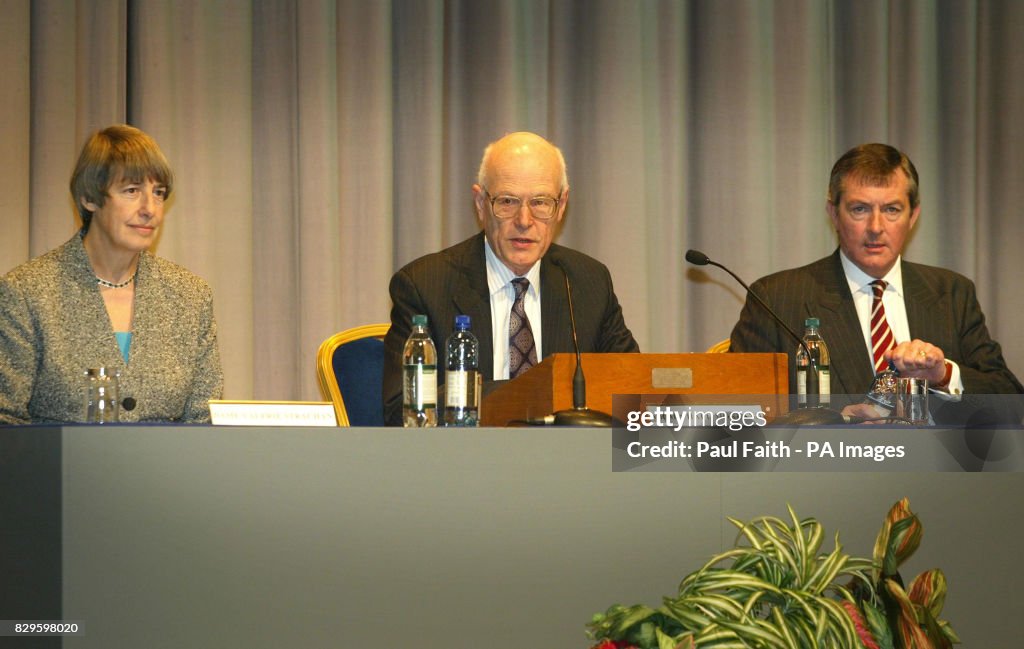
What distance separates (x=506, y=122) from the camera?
4160 millimetres

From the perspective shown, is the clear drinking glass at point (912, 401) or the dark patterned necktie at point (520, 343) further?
the dark patterned necktie at point (520, 343)

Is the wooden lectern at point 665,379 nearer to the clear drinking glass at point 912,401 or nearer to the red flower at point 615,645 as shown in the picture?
the clear drinking glass at point 912,401

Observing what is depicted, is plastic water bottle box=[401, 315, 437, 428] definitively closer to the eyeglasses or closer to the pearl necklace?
the eyeglasses

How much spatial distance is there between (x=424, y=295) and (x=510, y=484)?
65.3 inches

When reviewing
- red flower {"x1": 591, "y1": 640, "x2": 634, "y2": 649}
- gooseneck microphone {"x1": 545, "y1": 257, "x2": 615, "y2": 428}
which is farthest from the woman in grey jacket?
red flower {"x1": 591, "y1": 640, "x2": 634, "y2": 649}

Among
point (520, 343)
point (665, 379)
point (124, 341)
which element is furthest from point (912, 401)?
point (124, 341)

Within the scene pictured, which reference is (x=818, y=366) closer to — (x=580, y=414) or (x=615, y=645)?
(x=580, y=414)

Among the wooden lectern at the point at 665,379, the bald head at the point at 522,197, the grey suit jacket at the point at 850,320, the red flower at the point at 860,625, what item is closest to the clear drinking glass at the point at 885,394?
the wooden lectern at the point at 665,379

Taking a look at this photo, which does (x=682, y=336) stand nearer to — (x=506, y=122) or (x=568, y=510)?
(x=506, y=122)

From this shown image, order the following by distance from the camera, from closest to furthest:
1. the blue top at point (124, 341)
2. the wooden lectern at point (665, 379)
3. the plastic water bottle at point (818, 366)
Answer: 1. the wooden lectern at point (665, 379)
2. the plastic water bottle at point (818, 366)
3. the blue top at point (124, 341)

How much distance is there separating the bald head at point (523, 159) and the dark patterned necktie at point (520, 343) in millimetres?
385

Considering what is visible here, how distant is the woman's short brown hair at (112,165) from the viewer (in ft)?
9.98

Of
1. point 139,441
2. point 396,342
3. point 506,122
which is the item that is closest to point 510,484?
point 139,441

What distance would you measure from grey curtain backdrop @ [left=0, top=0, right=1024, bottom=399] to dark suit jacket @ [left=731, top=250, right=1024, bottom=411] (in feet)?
3.14
